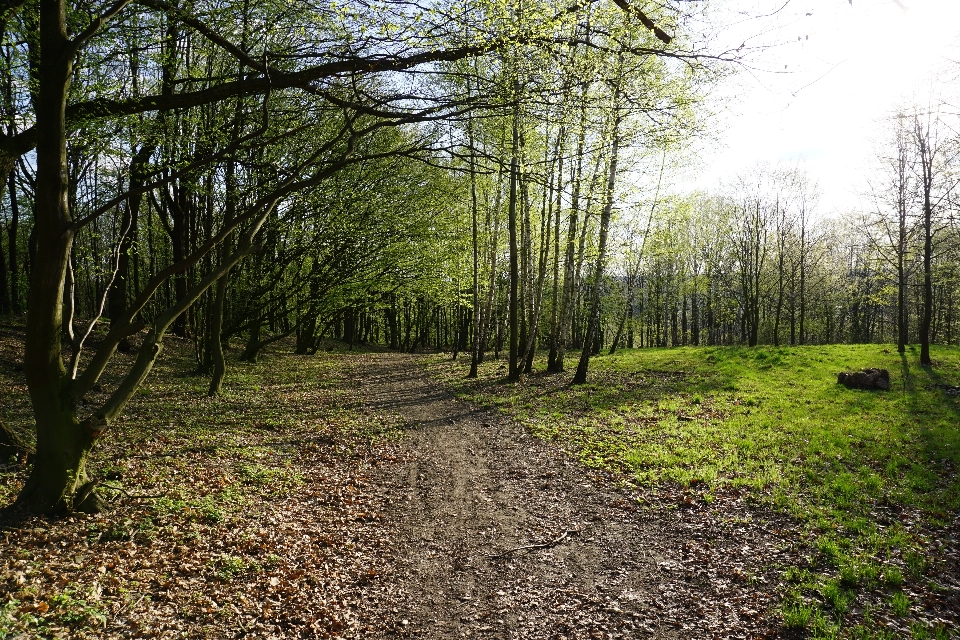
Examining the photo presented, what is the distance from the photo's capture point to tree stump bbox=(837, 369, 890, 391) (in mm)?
14781

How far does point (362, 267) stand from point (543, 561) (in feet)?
52.2

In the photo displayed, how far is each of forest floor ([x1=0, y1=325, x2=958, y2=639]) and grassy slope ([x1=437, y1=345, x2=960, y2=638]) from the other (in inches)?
9.6

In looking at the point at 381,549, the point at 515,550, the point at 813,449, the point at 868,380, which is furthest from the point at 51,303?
the point at 868,380

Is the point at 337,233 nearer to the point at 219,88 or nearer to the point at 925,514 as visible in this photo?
the point at 219,88

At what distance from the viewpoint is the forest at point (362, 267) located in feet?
16.4

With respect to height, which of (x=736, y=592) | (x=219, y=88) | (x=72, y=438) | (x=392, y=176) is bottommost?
(x=736, y=592)

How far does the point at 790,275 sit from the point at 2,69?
43.3 meters

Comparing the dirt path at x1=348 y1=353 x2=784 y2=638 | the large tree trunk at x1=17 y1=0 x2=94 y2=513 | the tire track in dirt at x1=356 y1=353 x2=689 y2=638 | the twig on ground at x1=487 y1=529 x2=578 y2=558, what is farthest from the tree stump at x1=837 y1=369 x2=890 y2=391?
the large tree trunk at x1=17 y1=0 x2=94 y2=513

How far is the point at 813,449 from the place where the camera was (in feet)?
30.7

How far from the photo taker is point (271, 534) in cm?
620

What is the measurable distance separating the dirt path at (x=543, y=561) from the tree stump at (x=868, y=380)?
11.1 meters

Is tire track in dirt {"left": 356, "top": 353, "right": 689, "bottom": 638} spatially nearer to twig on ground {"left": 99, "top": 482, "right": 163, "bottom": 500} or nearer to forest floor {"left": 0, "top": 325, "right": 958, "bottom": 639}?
forest floor {"left": 0, "top": 325, "right": 958, "bottom": 639}

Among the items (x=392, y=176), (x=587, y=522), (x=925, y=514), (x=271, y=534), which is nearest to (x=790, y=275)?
(x=392, y=176)

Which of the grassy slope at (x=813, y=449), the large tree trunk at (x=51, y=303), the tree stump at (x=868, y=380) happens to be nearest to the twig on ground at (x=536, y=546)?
the grassy slope at (x=813, y=449)
